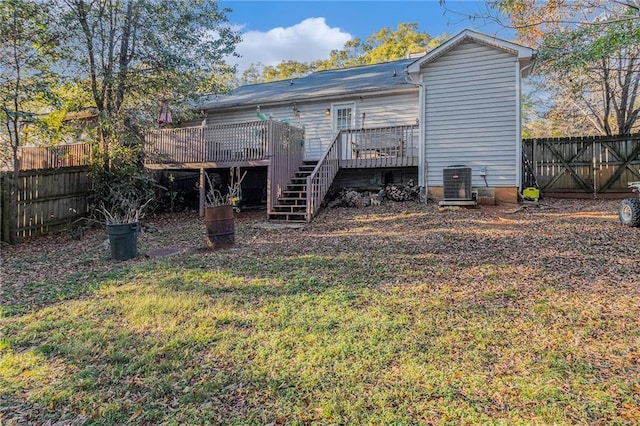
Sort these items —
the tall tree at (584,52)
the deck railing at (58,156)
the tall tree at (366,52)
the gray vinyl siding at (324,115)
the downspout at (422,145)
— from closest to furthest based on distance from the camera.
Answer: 1. the tall tree at (584,52)
2. the downspout at (422,145)
3. the deck railing at (58,156)
4. the gray vinyl siding at (324,115)
5. the tall tree at (366,52)

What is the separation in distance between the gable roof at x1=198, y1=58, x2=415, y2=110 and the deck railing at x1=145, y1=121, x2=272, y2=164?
172cm

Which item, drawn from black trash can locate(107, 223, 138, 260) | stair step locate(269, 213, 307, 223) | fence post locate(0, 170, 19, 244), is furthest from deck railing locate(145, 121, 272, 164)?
black trash can locate(107, 223, 138, 260)

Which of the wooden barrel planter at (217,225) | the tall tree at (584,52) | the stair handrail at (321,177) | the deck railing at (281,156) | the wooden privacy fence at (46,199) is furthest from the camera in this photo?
the deck railing at (281,156)

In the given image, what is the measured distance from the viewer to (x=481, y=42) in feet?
32.5

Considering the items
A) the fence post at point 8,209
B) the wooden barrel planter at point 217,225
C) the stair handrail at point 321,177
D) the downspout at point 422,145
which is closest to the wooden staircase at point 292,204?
the stair handrail at point 321,177

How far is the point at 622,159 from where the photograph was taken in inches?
434

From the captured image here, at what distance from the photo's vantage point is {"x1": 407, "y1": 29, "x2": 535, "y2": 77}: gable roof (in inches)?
371

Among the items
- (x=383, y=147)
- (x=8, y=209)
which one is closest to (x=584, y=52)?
(x=383, y=147)

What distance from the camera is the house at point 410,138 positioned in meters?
9.76

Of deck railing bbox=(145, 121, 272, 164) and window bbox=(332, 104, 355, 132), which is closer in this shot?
deck railing bbox=(145, 121, 272, 164)

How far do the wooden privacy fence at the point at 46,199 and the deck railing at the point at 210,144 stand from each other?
2.11 m

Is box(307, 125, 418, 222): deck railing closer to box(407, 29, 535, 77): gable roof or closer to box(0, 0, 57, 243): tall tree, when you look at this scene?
box(407, 29, 535, 77): gable roof

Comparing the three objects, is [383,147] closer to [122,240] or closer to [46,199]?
[122,240]

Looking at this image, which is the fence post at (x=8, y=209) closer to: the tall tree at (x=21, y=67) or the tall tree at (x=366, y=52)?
the tall tree at (x=21, y=67)
